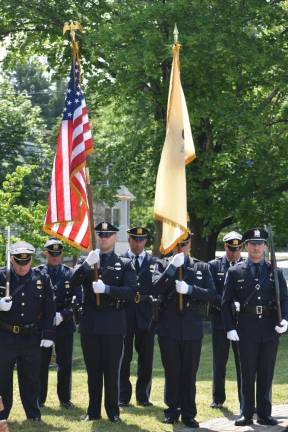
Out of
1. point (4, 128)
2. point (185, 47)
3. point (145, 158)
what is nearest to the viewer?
point (185, 47)

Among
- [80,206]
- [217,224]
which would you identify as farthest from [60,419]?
[217,224]

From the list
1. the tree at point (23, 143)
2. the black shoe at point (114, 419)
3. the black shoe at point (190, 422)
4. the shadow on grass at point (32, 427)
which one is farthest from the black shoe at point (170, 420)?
the tree at point (23, 143)

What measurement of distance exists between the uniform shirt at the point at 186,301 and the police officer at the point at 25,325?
1.14m

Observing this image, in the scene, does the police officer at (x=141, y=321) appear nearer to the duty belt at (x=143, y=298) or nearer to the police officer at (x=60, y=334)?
the duty belt at (x=143, y=298)

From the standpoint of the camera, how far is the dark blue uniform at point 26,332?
30.2 feet

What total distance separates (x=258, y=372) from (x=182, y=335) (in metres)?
0.87

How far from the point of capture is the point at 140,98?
71.4ft

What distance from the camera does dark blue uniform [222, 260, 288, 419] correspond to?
9359 millimetres

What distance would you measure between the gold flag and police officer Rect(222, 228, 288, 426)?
72 centimetres

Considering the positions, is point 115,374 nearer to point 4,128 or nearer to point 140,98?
point 140,98

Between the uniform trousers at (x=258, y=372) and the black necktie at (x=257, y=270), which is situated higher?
the black necktie at (x=257, y=270)

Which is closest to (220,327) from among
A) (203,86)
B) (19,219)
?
(19,219)

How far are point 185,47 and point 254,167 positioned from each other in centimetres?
414

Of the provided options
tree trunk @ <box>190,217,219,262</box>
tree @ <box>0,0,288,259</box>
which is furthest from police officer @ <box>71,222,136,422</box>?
tree trunk @ <box>190,217,219,262</box>
